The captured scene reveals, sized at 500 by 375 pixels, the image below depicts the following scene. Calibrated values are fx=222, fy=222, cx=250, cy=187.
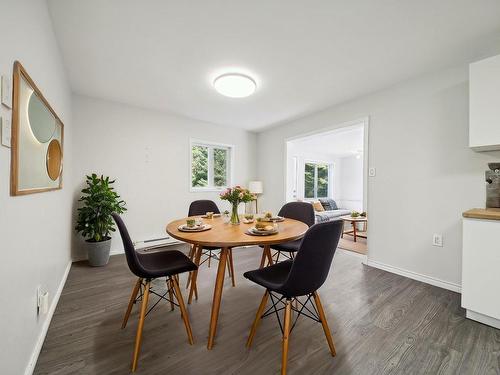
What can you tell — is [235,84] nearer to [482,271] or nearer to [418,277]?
[482,271]

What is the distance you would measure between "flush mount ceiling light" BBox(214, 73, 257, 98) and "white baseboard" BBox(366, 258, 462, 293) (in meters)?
2.78

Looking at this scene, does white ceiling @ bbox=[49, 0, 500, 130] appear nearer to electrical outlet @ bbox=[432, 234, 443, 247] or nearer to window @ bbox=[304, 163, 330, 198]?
electrical outlet @ bbox=[432, 234, 443, 247]

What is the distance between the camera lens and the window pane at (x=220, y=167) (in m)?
4.76

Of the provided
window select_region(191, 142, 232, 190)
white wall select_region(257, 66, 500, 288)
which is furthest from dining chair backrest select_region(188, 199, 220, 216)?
white wall select_region(257, 66, 500, 288)

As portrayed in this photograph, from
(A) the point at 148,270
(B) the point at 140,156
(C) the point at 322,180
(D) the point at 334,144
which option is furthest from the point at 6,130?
(C) the point at 322,180

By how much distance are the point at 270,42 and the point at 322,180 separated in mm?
6551

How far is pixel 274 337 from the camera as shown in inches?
63.3

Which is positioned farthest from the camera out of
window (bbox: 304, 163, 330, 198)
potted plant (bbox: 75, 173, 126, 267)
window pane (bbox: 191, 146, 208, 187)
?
window (bbox: 304, 163, 330, 198)

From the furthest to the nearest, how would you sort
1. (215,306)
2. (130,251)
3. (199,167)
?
(199,167), (215,306), (130,251)

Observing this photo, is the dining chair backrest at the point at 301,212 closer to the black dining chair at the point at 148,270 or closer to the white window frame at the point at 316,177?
the black dining chair at the point at 148,270

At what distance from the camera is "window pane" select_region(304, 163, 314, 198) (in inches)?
292

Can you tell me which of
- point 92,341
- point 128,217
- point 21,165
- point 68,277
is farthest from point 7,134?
point 128,217

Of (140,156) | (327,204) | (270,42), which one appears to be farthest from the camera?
(327,204)

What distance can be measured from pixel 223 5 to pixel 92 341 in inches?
101
